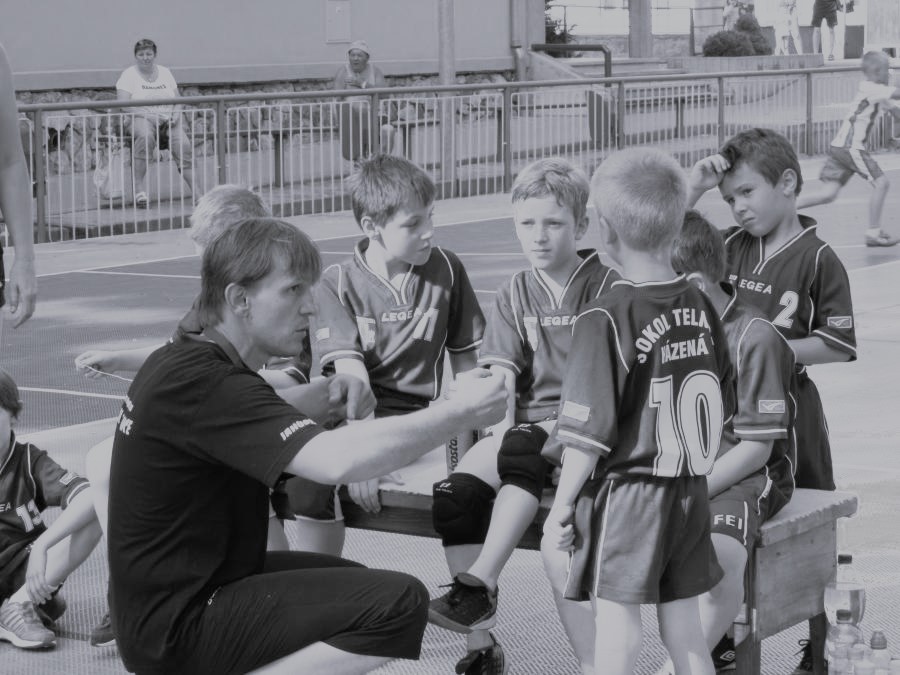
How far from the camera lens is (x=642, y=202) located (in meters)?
3.89

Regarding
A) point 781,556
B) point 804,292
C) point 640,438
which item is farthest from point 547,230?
point 781,556

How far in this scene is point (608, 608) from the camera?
388cm

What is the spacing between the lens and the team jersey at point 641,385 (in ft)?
12.5

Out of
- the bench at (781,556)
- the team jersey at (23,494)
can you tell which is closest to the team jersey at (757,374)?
the bench at (781,556)

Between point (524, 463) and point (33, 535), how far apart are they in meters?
1.80

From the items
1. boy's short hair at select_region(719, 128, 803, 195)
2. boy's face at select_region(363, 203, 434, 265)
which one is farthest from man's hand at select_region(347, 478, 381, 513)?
boy's short hair at select_region(719, 128, 803, 195)

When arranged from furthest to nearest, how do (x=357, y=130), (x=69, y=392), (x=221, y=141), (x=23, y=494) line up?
(x=357, y=130) < (x=221, y=141) < (x=69, y=392) < (x=23, y=494)

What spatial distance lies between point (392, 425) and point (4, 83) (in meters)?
1.90

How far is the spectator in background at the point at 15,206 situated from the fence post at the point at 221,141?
38.8ft

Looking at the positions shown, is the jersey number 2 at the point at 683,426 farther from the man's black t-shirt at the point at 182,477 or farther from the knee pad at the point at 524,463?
the man's black t-shirt at the point at 182,477

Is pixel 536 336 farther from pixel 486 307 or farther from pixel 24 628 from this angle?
Answer: pixel 486 307

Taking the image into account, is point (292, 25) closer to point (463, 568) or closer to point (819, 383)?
point (819, 383)

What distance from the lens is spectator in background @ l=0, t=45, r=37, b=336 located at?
4715mm

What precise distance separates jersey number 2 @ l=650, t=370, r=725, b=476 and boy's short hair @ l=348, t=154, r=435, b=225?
4.77 feet
